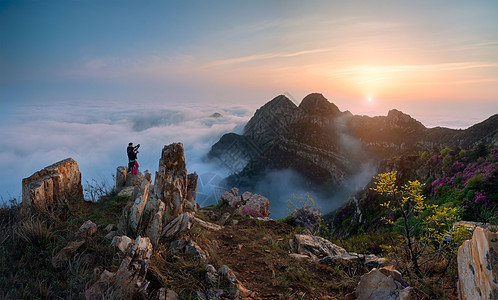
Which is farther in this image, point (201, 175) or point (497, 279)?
point (201, 175)

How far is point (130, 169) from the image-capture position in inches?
560

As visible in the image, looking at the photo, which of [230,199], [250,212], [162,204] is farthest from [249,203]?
[162,204]

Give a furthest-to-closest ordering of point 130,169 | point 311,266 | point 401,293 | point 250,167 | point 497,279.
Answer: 1. point 250,167
2. point 130,169
3. point 311,266
4. point 401,293
5. point 497,279

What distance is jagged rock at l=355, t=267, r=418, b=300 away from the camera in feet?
14.9

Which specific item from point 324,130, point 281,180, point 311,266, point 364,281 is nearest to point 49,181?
point 311,266

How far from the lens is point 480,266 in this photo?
12.4ft

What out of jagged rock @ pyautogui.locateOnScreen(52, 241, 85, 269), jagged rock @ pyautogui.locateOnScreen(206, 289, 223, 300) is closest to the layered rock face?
jagged rock @ pyautogui.locateOnScreen(52, 241, 85, 269)

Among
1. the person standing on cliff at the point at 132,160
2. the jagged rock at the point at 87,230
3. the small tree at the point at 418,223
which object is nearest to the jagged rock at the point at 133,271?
the jagged rock at the point at 87,230

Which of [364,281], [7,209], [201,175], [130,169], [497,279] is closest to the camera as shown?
[497,279]

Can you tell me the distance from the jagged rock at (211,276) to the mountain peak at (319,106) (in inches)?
3637

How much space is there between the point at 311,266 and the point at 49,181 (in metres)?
8.85

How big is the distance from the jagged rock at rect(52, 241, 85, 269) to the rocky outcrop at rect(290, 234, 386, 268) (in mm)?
6560

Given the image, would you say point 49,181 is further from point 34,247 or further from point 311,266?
point 311,266

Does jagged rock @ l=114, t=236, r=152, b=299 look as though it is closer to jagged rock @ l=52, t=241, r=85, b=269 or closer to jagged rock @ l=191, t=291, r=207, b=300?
jagged rock @ l=191, t=291, r=207, b=300
